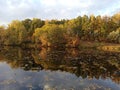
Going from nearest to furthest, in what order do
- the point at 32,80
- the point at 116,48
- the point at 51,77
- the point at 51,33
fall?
the point at 32,80
the point at 51,77
the point at 116,48
the point at 51,33

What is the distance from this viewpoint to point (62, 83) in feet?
103

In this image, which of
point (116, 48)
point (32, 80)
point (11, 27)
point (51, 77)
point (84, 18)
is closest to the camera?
point (32, 80)

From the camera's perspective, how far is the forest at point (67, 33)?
10181 cm

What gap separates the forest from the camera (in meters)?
102

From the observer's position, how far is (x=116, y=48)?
90.7 metres

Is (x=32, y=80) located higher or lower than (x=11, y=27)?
lower

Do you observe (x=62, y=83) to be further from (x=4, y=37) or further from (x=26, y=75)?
(x=4, y=37)

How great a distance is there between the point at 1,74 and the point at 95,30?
260 feet

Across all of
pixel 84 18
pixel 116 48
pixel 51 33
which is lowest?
pixel 116 48

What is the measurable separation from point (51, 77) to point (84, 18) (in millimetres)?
85679

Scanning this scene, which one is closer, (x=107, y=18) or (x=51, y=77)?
(x=51, y=77)

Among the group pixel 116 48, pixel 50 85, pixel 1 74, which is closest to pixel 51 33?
pixel 116 48

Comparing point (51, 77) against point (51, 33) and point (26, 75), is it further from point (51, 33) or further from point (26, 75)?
point (51, 33)

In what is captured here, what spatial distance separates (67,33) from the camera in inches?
4284
